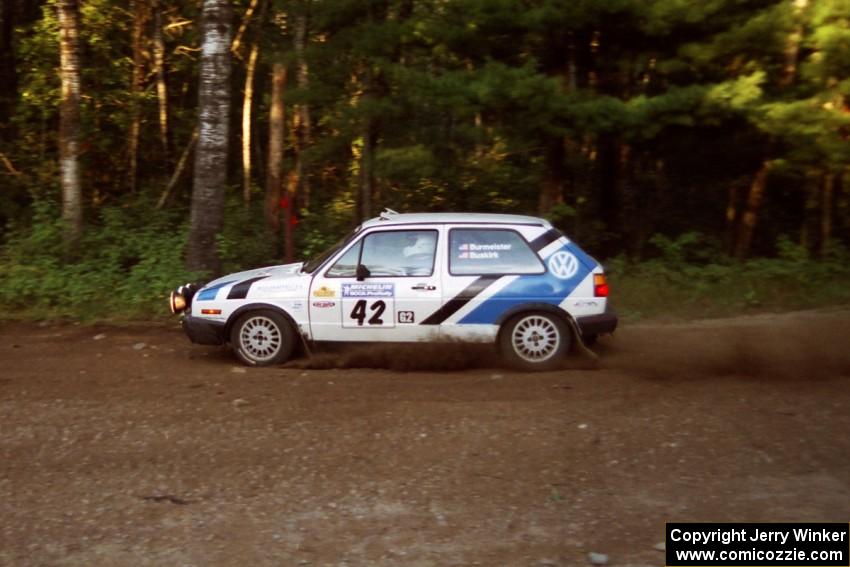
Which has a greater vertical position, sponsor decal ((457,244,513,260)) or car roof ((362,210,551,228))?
car roof ((362,210,551,228))

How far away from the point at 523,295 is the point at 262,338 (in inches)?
109

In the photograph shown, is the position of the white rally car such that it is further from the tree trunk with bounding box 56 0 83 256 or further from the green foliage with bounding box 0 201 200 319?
the tree trunk with bounding box 56 0 83 256

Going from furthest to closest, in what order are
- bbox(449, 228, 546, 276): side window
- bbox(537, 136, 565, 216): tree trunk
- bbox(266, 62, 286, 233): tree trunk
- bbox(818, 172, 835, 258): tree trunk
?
1. bbox(266, 62, 286, 233): tree trunk
2. bbox(818, 172, 835, 258): tree trunk
3. bbox(537, 136, 565, 216): tree trunk
4. bbox(449, 228, 546, 276): side window

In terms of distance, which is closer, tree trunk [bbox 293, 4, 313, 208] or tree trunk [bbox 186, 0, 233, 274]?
tree trunk [bbox 186, 0, 233, 274]

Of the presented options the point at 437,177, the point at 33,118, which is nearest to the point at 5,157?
the point at 33,118

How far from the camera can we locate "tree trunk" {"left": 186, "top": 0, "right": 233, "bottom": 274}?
13391 mm

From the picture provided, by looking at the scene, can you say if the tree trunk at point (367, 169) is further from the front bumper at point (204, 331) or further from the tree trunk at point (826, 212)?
the tree trunk at point (826, 212)

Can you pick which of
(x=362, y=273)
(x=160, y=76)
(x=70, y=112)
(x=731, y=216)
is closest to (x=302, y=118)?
(x=160, y=76)

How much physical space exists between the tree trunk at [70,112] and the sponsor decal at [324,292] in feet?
22.4

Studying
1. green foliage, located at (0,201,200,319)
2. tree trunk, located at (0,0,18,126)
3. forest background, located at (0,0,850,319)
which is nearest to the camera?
green foliage, located at (0,201,200,319)

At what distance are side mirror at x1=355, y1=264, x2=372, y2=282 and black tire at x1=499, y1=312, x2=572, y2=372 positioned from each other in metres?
1.50

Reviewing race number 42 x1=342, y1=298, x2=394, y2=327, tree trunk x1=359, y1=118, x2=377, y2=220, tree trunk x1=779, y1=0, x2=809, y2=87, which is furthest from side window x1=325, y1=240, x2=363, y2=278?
tree trunk x1=779, y1=0, x2=809, y2=87

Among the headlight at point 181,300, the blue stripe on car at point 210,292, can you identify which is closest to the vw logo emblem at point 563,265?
the blue stripe on car at point 210,292

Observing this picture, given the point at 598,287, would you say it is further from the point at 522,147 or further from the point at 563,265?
the point at 522,147
